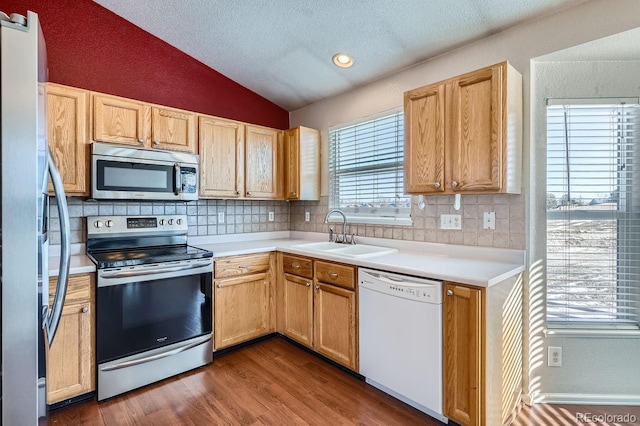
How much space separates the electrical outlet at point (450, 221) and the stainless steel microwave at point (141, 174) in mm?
2003

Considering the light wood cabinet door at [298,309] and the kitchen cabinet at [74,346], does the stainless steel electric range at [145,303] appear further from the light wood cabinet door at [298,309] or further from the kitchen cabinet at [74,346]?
the light wood cabinet door at [298,309]

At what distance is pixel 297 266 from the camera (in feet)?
9.06

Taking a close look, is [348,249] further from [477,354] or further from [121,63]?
[121,63]

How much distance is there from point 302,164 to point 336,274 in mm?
1342

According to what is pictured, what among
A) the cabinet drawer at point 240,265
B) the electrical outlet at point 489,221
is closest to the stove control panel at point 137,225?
A: the cabinet drawer at point 240,265

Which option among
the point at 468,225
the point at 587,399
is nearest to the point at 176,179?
the point at 468,225

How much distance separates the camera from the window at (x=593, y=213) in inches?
80.4

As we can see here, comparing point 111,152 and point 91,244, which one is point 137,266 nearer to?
point 91,244

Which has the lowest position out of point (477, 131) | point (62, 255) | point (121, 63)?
point (62, 255)

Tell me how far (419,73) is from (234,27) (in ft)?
4.88

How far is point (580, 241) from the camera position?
2102 mm

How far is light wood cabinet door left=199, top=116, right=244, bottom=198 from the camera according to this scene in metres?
2.82

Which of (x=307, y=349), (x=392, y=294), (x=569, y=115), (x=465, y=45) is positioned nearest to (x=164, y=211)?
(x=307, y=349)

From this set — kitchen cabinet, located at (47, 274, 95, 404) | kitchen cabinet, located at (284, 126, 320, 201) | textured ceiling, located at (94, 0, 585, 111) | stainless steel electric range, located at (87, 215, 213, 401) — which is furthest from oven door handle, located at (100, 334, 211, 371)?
textured ceiling, located at (94, 0, 585, 111)
